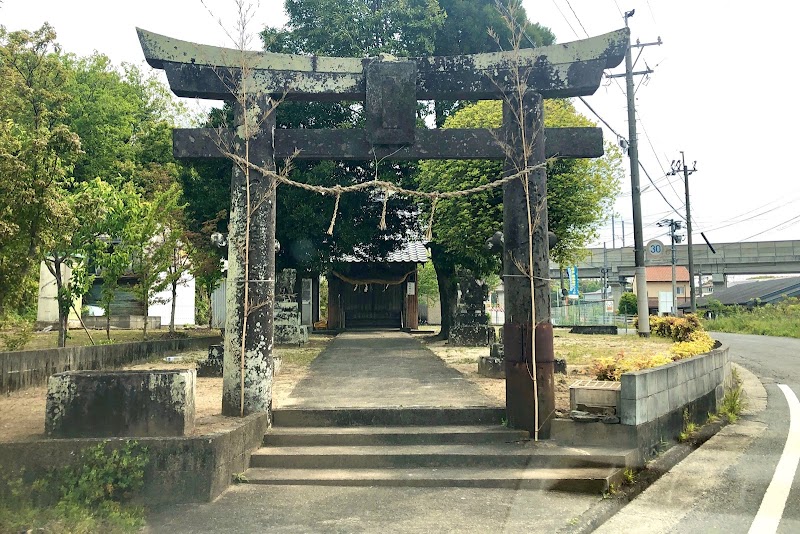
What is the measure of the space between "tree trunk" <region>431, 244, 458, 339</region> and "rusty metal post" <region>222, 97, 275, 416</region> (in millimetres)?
12417

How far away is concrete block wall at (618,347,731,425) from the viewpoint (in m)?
6.29

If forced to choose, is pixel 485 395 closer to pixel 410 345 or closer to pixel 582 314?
pixel 410 345

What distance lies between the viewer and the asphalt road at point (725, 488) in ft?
15.9

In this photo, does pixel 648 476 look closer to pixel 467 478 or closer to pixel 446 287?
pixel 467 478

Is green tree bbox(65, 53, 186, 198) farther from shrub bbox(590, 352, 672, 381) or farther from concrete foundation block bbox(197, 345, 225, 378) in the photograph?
shrub bbox(590, 352, 672, 381)

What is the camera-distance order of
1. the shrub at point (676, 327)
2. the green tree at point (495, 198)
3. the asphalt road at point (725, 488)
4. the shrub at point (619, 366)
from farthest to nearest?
the shrub at point (676, 327) < the green tree at point (495, 198) < the shrub at point (619, 366) < the asphalt road at point (725, 488)

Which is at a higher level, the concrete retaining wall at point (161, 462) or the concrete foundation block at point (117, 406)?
the concrete foundation block at point (117, 406)

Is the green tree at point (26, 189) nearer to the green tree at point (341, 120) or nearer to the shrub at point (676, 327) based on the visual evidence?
the green tree at point (341, 120)

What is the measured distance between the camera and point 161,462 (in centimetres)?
515

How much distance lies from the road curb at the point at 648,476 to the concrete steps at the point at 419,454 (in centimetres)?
18

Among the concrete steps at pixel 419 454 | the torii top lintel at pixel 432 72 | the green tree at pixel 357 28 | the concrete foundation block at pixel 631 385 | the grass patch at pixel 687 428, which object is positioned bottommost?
the grass patch at pixel 687 428

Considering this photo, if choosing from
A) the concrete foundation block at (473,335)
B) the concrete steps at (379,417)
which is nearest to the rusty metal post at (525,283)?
the concrete steps at (379,417)

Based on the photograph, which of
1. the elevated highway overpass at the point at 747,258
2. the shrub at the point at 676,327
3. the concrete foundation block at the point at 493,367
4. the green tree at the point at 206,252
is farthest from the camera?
the elevated highway overpass at the point at 747,258

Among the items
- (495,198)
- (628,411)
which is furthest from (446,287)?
(628,411)
